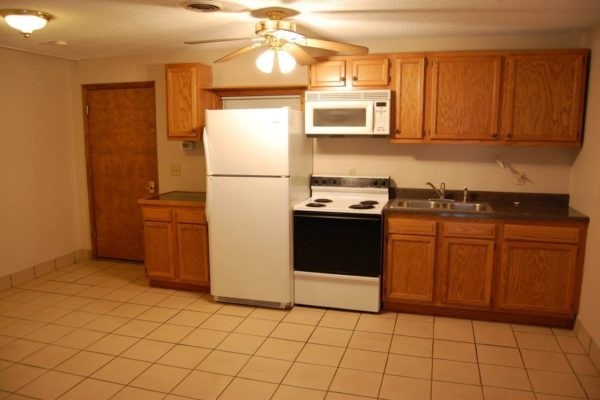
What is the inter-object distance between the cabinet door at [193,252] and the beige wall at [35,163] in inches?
64.7

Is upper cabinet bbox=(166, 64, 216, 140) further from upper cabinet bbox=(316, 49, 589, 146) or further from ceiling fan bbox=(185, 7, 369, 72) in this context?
ceiling fan bbox=(185, 7, 369, 72)

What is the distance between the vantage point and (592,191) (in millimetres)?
3170

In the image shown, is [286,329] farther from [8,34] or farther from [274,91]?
[8,34]

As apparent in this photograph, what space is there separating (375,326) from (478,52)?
2221 mm

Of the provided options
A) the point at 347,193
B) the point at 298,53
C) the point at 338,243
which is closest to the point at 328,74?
the point at 298,53

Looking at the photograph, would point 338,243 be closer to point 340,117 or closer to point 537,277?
point 340,117

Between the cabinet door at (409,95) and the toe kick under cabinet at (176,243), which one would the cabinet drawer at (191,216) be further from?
the cabinet door at (409,95)

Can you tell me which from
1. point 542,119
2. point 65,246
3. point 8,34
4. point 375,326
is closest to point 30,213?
point 65,246

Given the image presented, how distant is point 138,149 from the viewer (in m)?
4.89

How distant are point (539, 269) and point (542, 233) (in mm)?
269

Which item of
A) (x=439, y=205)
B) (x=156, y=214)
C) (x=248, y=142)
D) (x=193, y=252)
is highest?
(x=248, y=142)

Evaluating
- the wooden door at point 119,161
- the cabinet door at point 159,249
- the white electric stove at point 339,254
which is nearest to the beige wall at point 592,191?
the white electric stove at point 339,254

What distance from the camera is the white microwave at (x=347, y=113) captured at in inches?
145

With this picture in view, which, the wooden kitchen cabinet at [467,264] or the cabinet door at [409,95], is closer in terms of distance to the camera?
the wooden kitchen cabinet at [467,264]
